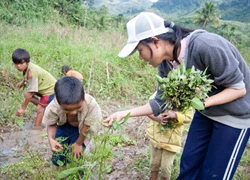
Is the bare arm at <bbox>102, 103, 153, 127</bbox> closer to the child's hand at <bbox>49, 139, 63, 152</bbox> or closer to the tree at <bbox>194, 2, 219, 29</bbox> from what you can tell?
the child's hand at <bbox>49, 139, 63, 152</bbox>

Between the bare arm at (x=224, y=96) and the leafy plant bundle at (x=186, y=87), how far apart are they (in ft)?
0.16

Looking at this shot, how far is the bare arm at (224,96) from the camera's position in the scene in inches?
67.7

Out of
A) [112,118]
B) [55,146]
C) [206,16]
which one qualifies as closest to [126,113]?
[112,118]

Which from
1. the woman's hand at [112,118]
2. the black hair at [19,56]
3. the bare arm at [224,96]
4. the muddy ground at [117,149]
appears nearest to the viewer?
the bare arm at [224,96]

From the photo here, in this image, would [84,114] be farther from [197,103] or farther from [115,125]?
[197,103]

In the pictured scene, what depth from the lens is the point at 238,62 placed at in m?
1.70

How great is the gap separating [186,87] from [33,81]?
8.90 feet

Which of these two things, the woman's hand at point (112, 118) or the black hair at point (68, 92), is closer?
the woman's hand at point (112, 118)

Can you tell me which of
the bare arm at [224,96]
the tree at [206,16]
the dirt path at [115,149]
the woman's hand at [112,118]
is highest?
the tree at [206,16]

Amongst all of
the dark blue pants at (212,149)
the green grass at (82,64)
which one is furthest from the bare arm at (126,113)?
the green grass at (82,64)

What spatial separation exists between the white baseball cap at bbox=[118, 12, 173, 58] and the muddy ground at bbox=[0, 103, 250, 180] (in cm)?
149

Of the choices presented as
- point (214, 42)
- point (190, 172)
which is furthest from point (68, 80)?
point (190, 172)

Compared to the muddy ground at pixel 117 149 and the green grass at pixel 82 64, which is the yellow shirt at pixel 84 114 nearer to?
the muddy ground at pixel 117 149

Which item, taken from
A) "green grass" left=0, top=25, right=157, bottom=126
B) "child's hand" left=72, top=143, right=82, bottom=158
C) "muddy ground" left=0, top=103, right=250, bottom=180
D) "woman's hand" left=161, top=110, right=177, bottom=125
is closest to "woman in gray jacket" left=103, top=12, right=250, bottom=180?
"woman's hand" left=161, top=110, right=177, bottom=125
